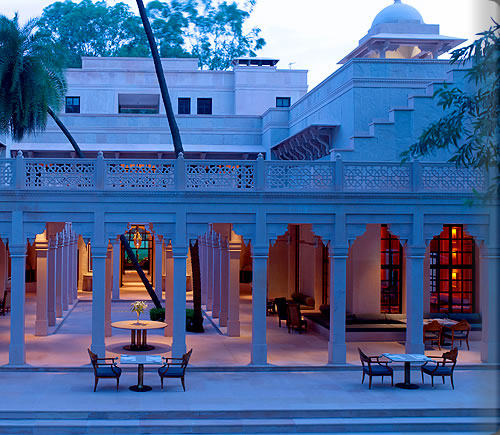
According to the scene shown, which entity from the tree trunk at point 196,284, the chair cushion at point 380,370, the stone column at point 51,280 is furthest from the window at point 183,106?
the chair cushion at point 380,370

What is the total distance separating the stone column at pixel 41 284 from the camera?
19.8 m

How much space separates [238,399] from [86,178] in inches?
261

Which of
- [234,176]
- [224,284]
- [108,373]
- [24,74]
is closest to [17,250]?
[108,373]

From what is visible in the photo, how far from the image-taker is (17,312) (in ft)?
51.4

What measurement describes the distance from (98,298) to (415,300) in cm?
805

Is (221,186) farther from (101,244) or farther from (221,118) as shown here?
(221,118)

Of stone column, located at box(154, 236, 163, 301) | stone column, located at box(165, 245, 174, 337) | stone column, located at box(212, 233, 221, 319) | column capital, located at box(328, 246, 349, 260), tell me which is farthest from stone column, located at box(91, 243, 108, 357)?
stone column, located at box(154, 236, 163, 301)

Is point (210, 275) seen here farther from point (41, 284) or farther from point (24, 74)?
point (24, 74)

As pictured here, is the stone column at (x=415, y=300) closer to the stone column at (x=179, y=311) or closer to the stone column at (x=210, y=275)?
the stone column at (x=179, y=311)

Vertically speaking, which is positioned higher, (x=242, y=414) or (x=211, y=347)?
(x=211, y=347)

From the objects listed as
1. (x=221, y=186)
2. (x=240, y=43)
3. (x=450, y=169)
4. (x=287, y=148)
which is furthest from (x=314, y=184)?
(x=240, y=43)

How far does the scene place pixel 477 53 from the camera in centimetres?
796

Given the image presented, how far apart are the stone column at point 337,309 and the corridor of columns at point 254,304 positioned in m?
0.10

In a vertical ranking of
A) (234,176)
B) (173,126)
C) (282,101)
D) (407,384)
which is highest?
(282,101)
